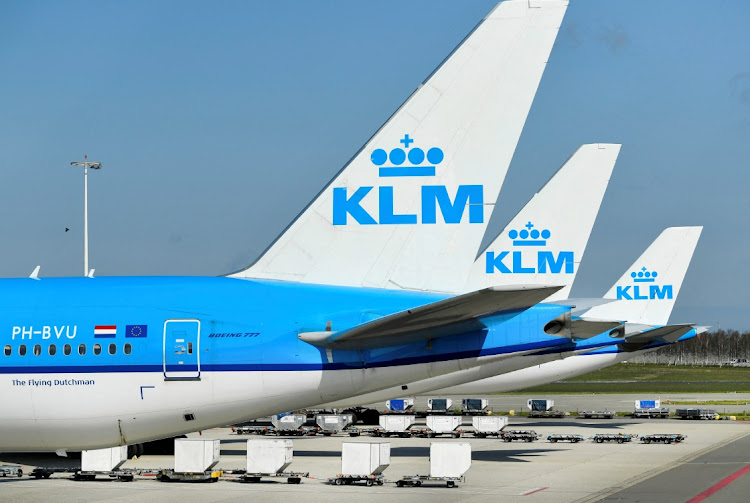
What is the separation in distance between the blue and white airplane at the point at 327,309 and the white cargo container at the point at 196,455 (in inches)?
309

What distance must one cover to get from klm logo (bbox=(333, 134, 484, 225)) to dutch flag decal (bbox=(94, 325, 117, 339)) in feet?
16.1

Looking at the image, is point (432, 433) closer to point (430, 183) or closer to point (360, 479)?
point (360, 479)

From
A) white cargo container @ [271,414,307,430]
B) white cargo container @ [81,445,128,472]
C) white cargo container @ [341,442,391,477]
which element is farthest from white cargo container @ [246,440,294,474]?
white cargo container @ [271,414,307,430]

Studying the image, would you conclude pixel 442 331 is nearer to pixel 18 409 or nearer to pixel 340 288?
pixel 340 288

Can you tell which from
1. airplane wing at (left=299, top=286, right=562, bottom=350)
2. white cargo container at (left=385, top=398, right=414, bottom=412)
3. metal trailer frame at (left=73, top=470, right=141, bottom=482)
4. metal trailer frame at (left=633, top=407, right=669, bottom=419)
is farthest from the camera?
white cargo container at (left=385, top=398, right=414, bottom=412)

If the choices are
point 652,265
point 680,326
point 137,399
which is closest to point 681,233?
point 652,265

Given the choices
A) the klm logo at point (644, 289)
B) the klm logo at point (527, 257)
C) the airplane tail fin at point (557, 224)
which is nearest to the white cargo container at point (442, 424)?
the airplane tail fin at point (557, 224)

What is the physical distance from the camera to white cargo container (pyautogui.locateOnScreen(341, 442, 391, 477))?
27.5 metres

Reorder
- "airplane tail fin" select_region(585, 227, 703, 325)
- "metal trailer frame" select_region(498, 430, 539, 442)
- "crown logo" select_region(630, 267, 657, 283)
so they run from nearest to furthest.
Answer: "metal trailer frame" select_region(498, 430, 539, 442), "airplane tail fin" select_region(585, 227, 703, 325), "crown logo" select_region(630, 267, 657, 283)

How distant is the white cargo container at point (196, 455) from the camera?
28.1m

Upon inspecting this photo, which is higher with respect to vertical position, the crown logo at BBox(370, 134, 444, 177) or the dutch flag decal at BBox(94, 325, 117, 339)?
the crown logo at BBox(370, 134, 444, 177)

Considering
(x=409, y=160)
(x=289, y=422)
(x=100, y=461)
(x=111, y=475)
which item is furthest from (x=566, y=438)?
(x=409, y=160)

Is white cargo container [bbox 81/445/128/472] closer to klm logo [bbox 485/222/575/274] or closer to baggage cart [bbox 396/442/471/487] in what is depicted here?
baggage cart [bbox 396/442/471/487]

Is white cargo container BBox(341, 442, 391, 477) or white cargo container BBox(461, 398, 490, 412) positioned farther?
white cargo container BBox(461, 398, 490, 412)
